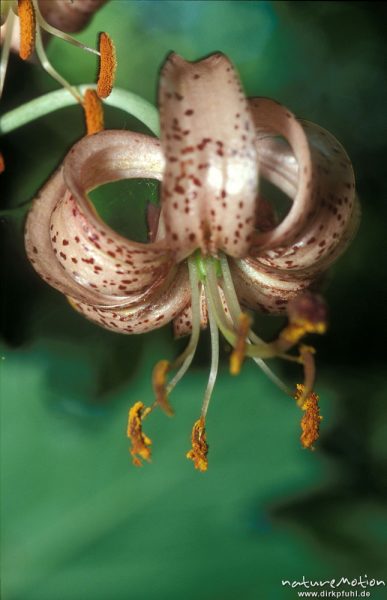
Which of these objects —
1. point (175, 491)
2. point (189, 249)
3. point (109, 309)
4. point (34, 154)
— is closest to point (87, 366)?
point (175, 491)

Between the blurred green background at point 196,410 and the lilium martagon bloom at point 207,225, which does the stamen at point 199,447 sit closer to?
the lilium martagon bloom at point 207,225

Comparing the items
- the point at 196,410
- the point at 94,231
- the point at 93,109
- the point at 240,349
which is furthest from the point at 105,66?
the point at 196,410

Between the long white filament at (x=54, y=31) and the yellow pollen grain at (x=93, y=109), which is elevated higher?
the long white filament at (x=54, y=31)

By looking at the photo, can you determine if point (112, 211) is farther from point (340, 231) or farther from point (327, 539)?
point (327, 539)

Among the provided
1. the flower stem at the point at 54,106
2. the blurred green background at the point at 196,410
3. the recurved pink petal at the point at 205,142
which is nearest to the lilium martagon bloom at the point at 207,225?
the recurved pink petal at the point at 205,142

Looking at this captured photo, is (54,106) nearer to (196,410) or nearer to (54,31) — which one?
(54,31)

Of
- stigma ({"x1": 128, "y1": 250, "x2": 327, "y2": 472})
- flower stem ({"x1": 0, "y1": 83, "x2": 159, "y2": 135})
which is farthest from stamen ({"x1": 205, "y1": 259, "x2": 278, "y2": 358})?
flower stem ({"x1": 0, "y1": 83, "x2": 159, "y2": 135})

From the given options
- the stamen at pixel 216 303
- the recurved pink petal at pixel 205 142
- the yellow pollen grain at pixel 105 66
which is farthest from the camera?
the yellow pollen grain at pixel 105 66
